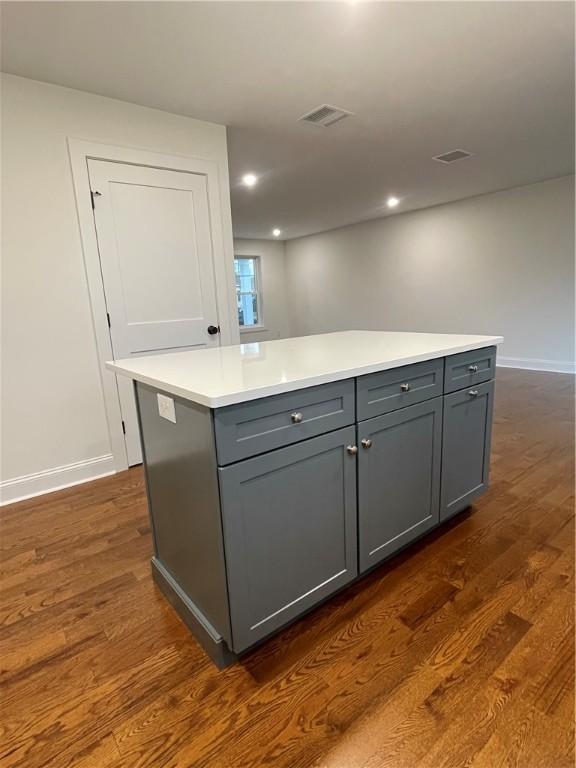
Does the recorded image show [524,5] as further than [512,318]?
No

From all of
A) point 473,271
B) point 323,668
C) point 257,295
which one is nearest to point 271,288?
point 257,295

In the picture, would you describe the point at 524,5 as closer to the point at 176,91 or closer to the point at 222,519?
the point at 176,91

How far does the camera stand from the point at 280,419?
3.91 feet

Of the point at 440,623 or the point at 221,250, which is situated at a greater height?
the point at 221,250

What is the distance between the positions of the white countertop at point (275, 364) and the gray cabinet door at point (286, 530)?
0.69 feet

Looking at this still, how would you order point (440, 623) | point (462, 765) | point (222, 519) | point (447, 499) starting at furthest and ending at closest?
point (447, 499)
point (440, 623)
point (222, 519)
point (462, 765)

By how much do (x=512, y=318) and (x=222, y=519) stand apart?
579 cm

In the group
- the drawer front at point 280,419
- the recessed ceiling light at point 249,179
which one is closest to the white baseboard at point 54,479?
the drawer front at point 280,419

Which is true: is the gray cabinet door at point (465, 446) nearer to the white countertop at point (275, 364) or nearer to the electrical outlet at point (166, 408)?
the white countertop at point (275, 364)

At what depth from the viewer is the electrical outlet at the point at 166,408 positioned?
1.28 meters

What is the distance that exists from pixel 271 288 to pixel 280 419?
8.33 m

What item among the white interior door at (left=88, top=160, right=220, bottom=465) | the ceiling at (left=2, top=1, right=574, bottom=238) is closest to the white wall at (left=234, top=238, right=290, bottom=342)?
the ceiling at (left=2, top=1, right=574, bottom=238)

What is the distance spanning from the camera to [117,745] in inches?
42.1

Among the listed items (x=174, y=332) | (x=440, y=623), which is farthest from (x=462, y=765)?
(x=174, y=332)
